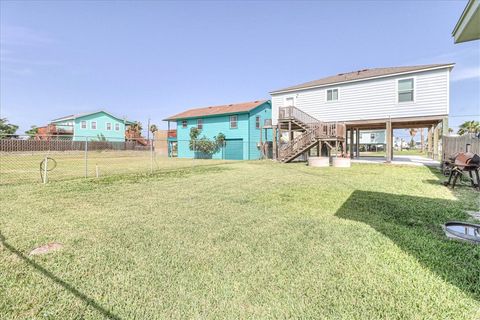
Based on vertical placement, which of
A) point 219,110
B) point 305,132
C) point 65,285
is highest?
point 219,110

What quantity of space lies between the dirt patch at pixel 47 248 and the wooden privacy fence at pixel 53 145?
11.5 m

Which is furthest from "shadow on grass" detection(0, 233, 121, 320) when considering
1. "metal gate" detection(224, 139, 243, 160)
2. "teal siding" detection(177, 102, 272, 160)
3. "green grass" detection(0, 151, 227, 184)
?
"metal gate" detection(224, 139, 243, 160)

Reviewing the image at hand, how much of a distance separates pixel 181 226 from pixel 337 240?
8.30ft

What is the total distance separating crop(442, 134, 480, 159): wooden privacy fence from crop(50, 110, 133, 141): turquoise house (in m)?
33.2

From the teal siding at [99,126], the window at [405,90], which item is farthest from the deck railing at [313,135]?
the teal siding at [99,126]

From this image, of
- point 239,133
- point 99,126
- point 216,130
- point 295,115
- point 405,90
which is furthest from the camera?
point 99,126

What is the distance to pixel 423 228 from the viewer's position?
12.6 feet

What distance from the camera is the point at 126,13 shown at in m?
13.8

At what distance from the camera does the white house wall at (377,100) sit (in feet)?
43.8

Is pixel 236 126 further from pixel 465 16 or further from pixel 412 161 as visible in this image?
pixel 465 16

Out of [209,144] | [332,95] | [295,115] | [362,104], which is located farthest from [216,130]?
[362,104]

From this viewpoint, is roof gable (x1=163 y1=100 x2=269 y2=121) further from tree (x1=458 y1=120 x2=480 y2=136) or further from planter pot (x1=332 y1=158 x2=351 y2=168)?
tree (x1=458 y1=120 x2=480 y2=136)

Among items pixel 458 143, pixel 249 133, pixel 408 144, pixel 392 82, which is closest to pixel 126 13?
pixel 249 133

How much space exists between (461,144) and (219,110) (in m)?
20.9
